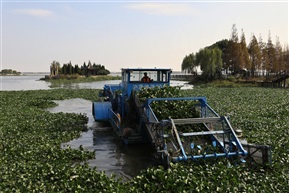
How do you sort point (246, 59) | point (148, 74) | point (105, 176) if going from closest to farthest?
1. point (105, 176)
2. point (148, 74)
3. point (246, 59)

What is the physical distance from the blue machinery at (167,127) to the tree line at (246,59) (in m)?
56.4

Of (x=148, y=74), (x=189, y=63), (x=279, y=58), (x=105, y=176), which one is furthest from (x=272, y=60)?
(x=105, y=176)

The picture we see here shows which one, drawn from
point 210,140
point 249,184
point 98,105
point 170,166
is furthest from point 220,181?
point 98,105

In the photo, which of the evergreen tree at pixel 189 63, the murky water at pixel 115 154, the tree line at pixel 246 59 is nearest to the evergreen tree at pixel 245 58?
the tree line at pixel 246 59

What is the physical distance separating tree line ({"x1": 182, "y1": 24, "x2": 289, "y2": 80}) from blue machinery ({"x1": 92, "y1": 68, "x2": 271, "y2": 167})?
2222 inches

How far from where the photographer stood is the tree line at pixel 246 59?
66.8 meters

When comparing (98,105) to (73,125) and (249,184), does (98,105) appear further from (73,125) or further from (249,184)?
(249,184)

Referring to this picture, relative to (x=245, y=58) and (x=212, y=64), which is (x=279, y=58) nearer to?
(x=245, y=58)

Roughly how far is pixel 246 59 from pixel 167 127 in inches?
2387

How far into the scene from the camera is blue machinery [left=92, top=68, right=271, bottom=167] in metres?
8.89

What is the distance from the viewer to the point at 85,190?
731cm

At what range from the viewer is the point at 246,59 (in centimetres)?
6669

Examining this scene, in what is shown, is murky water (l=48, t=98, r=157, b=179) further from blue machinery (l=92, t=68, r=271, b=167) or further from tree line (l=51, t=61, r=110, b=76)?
tree line (l=51, t=61, r=110, b=76)

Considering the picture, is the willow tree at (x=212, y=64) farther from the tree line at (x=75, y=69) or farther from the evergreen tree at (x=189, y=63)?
the tree line at (x=75, y=69)
